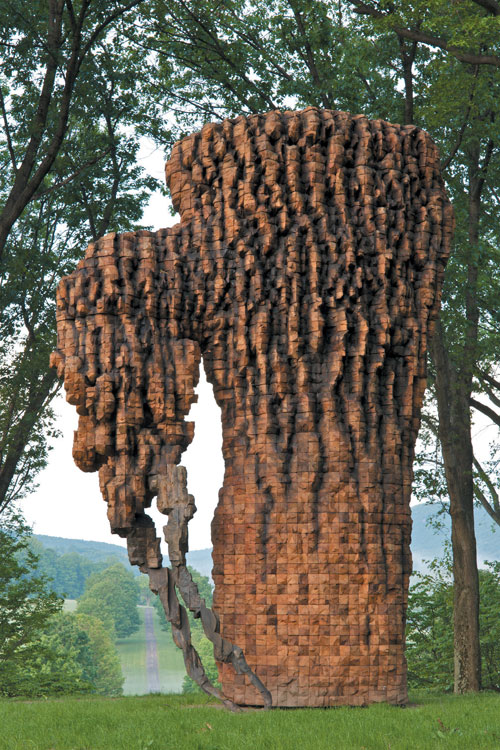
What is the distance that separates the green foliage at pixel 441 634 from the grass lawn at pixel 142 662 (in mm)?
37180

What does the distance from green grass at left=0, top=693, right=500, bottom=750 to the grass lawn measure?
5032cm

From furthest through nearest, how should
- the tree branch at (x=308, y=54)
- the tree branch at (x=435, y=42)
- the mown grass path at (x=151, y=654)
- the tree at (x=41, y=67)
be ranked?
the mown grass path at (x=151, y=654)
the tree branch at (x=308, y=54)
the tree at (x=41, y=67)
the tree branch at (x=435, y=42)

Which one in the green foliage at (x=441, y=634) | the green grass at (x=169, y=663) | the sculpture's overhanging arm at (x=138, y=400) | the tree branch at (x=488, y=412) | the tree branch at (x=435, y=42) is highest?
the tree branch at (x=435, y=42)

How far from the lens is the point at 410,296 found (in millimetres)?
9469

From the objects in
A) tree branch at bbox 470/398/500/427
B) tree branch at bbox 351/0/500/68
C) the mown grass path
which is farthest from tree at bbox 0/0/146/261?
the mown grass path

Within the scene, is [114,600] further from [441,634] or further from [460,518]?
[460,518]

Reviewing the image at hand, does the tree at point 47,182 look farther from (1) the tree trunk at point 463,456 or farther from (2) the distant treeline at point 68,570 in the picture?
(2) the distant treeline at point 68,570

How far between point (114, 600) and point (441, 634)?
46338 mm

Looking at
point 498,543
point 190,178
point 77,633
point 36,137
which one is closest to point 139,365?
point 190,178

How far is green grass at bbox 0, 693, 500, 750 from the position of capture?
6.98m

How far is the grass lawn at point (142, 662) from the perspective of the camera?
59422mm

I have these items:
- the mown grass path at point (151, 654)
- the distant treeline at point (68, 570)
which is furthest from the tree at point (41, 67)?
the distant treeline at point (68, 570)

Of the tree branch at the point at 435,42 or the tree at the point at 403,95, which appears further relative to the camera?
the tree at the point at 403,95

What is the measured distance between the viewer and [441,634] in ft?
71.9
